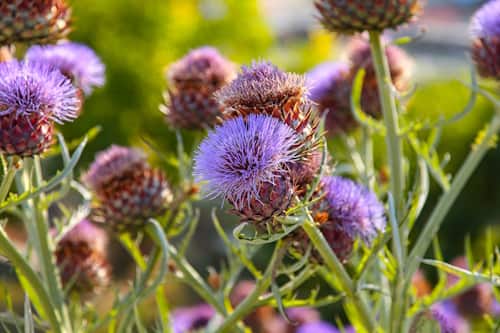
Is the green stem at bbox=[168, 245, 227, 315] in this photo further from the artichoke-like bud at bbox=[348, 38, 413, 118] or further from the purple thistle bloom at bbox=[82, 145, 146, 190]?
the artichoke-like bud at bbox=[348, 38, 413, 118]

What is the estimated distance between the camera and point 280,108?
89cm

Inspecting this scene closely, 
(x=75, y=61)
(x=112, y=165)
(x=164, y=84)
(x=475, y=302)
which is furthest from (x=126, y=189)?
(x=164, y=84)

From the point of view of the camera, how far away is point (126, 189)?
141 cm

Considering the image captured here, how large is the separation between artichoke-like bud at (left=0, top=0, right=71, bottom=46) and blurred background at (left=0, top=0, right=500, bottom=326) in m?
2.42

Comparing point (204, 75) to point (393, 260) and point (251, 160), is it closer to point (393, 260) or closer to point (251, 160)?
point (393, 260)

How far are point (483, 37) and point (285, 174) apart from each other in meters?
0.69

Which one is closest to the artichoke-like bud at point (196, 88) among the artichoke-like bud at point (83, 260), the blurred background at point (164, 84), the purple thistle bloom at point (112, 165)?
the purple thistle bloom at point (112, 165)

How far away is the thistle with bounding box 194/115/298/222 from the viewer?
0.85 meters

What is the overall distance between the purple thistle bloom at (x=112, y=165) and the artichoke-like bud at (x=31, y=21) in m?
0.27

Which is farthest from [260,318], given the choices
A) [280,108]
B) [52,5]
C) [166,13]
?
[166,13]

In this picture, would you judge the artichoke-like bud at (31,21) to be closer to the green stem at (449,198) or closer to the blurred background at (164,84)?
the green stem at (449,198)

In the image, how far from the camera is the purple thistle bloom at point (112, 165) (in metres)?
1.44

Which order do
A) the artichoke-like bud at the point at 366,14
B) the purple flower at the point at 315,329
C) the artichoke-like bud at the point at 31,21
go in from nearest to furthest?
1. the artichoke-like bud at the point at 31,21
2. the artichoke-like bud at the point at 366,14
3. the purple flower at the point at 315,329

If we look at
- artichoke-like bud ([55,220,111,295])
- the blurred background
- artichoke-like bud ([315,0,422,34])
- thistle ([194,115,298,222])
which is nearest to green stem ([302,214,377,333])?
thistle ([194,115,298,222])
